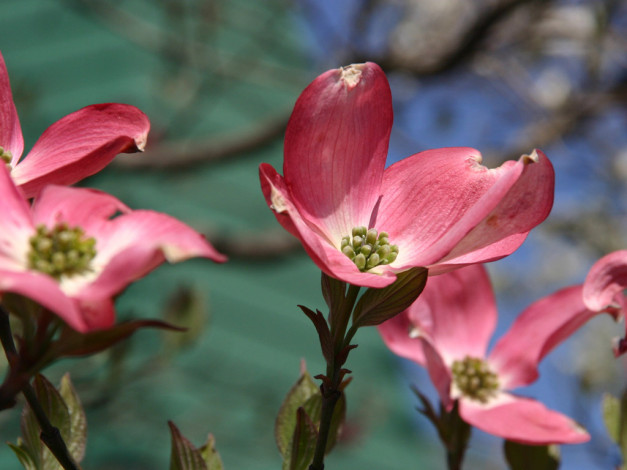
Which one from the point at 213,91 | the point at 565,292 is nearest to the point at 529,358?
the point at 565,292

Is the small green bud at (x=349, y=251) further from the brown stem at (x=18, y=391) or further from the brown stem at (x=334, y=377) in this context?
the brown stem at (x=18, y=391)

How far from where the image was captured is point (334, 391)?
41 centimetres

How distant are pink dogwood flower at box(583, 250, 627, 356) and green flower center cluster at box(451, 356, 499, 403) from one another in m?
0.15

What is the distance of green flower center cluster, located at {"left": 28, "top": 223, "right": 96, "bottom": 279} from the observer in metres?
0.34

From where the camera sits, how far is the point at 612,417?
56 centimetres

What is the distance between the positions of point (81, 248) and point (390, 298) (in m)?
0.17

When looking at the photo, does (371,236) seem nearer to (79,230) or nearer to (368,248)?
(368,248)

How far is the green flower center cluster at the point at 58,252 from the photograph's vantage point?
13.4 inches

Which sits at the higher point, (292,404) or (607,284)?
(607,284)

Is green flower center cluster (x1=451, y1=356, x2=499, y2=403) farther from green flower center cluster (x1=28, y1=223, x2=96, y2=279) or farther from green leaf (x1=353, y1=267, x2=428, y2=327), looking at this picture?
green flower center cluster (x1=28, y1=223, x2=96, y2=279)

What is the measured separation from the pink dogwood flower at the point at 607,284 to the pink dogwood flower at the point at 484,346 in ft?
0.30

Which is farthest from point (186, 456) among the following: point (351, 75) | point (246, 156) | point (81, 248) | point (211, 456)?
point (246, 156)

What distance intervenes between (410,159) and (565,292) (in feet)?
0.60

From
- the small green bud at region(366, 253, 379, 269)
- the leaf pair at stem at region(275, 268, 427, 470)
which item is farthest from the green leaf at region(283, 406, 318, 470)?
the small green bud at region(366, 253, 379, 269)
